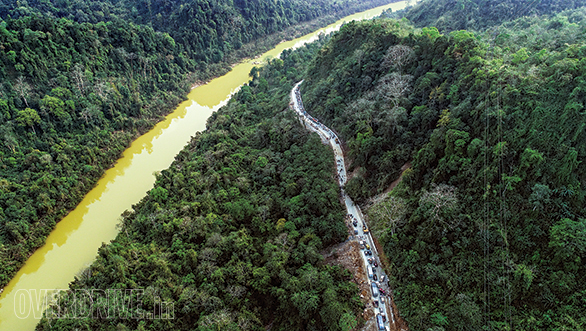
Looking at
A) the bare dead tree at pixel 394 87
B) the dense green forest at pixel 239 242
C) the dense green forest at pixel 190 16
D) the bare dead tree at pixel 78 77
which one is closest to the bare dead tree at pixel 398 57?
the bare dead tree at pixel 394 87

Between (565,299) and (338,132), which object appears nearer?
(565,299)

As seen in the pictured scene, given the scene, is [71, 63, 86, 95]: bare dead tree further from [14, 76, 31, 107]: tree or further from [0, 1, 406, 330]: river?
[0, 1, 406, 330]: river

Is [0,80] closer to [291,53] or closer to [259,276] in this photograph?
[259,276]

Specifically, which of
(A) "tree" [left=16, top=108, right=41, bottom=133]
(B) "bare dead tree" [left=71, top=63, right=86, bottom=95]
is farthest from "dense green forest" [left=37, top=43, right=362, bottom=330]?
(B) "bare dead tree" [left=71, top=63, right=86, bottom=95]

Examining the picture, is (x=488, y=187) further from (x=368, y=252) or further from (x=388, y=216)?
(x=368, y=252)

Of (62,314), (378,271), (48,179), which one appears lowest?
(378,271)

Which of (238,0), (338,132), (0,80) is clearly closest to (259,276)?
(338,132)

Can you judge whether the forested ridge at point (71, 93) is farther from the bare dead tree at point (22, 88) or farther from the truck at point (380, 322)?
the truck at point (380, 322)
